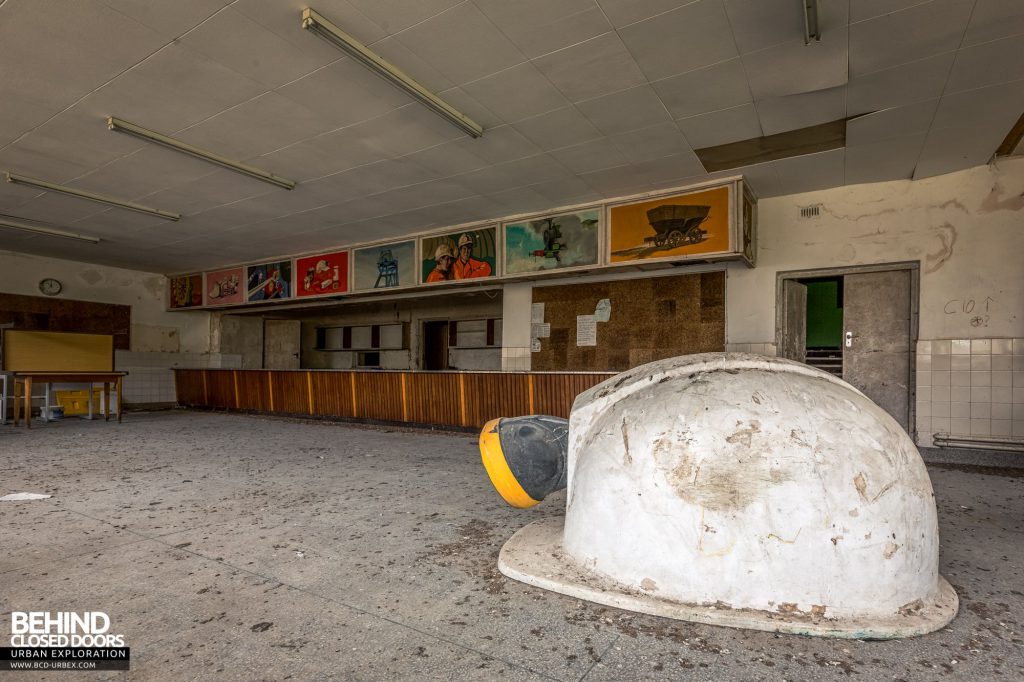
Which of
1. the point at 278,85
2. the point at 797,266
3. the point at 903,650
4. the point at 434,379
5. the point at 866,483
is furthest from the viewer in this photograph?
the point at 434,379

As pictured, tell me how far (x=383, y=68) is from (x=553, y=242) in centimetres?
373

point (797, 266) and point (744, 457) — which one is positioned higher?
point (797, 266)

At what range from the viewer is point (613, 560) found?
190 centimetres

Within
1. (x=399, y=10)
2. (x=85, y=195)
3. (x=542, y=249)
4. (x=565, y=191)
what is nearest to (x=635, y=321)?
(x=542, y=249)

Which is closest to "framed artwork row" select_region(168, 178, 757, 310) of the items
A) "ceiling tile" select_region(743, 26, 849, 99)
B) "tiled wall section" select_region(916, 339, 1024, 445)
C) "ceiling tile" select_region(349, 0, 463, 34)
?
"ceiling tile" select_region(743, 26, 849, 99)

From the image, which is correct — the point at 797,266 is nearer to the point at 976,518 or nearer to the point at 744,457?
the point at 976,518

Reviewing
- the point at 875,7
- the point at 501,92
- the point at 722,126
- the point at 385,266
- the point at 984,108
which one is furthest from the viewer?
the point at 385,266

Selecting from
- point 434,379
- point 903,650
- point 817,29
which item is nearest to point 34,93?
point 434,379

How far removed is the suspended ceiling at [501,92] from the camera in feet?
10.4

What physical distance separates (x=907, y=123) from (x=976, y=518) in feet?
10.7

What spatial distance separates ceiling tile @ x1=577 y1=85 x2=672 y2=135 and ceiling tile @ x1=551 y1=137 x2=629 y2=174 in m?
0.30

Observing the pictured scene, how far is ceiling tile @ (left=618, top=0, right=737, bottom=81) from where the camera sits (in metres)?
3.12

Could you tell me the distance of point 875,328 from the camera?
5.82 m

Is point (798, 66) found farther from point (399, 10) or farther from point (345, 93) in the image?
point (345, 93)
